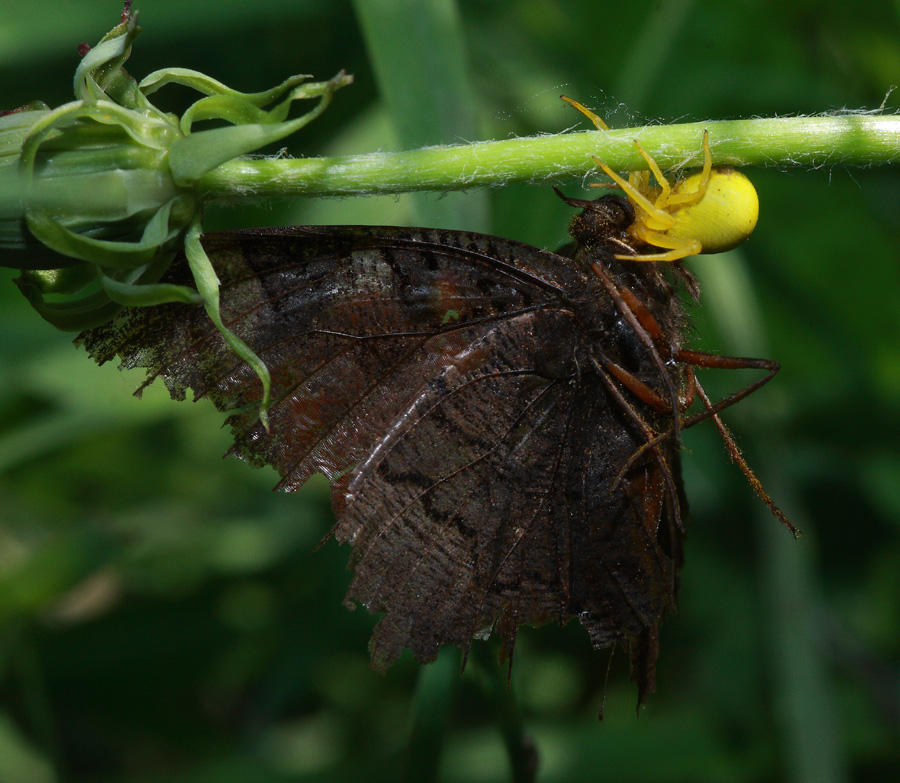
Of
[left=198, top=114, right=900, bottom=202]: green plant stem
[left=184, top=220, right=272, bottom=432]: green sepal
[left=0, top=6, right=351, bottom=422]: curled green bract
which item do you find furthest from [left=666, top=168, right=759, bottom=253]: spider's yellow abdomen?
[left=184, top=220, right=272, bottom=432]: green sepal

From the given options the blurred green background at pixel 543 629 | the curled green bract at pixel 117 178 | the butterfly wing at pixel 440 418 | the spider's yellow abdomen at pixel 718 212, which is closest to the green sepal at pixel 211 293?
the curled green bract at pixel 117 178

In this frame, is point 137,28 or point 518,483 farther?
point 518,483

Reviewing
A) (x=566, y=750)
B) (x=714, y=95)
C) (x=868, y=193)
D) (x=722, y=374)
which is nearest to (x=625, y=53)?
(x=714, y=95)

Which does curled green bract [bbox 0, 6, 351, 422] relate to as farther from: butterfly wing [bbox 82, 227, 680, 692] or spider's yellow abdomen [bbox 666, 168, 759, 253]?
spider's yellow abdomen [bbox 666, 168, 759, 253]

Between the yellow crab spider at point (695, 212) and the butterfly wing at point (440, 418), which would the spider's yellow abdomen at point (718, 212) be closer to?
the yellow crab spider at point (695, 212)

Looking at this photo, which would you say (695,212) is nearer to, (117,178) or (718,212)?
(718,212)

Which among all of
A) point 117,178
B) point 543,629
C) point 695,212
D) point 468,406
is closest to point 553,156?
point 695,212

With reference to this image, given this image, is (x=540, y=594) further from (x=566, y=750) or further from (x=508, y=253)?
(x=566, y=750)
